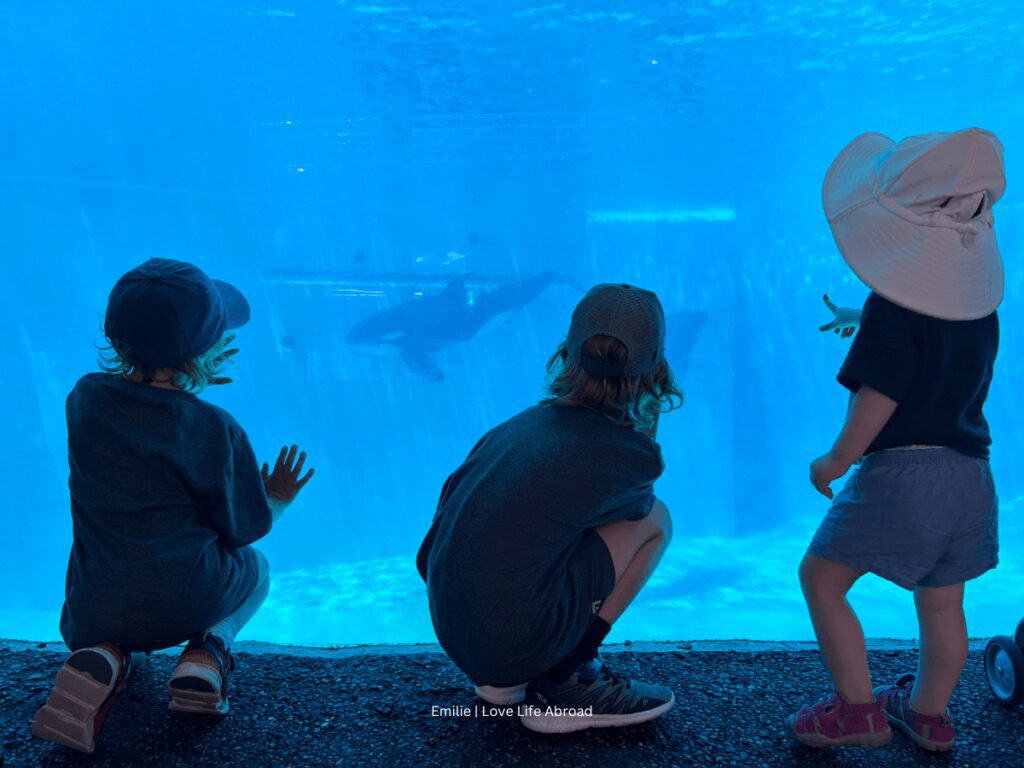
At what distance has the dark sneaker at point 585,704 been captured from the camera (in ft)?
5.46

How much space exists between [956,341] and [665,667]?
1215mm

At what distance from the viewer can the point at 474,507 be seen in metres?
1.59

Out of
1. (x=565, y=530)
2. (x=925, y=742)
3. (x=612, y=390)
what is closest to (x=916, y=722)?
(x=925, y=742)

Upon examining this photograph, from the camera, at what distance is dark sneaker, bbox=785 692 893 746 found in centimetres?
164

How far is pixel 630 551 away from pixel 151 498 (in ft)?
3.84

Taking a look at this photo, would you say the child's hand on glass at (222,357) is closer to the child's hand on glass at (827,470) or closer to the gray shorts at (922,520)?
the child's hand on glass at (827,470)

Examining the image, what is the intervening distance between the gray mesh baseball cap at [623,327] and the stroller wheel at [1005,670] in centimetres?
124

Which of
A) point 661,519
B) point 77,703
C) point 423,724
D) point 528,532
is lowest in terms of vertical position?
point 423,724

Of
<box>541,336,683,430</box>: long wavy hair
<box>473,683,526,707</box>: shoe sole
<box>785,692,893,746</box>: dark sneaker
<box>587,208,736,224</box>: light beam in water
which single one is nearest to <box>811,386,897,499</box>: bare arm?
<box>541,336,683,430</box>: long wavy hair

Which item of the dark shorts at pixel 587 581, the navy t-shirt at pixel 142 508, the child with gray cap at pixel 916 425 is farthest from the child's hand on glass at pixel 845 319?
the navy t-shirt at pixel 142 508

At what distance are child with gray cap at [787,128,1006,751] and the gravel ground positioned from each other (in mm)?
138

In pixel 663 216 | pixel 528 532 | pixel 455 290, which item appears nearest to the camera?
pixel 528 532

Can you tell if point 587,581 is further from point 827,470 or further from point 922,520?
point 922,520

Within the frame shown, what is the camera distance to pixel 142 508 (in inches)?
65.4
